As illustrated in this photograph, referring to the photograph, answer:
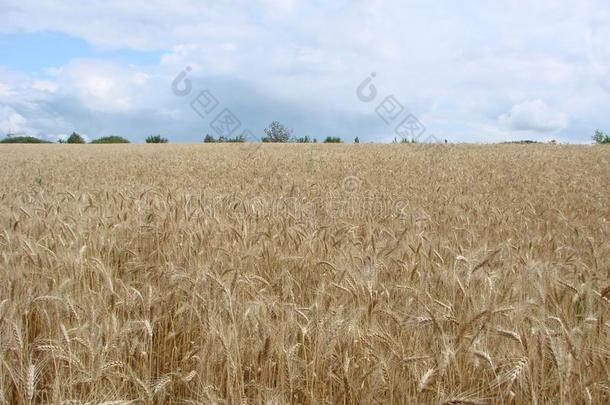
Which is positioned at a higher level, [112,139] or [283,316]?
[112,139]

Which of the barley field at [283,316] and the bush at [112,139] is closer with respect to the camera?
the barley field at [283,316]

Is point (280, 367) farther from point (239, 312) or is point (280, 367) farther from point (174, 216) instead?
point (174, 216)

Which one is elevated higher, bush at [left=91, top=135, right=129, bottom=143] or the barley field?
bush at [left=91, top=135, right=129, bottom=143]

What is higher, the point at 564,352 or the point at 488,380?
the point at 564,352

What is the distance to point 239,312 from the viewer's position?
7.24 ft

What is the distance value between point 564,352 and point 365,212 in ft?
12.6

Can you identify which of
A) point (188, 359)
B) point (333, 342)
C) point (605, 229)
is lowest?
point (188, 359)

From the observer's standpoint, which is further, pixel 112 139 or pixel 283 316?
pixel 112 139

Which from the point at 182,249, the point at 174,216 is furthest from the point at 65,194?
the point at 182,249

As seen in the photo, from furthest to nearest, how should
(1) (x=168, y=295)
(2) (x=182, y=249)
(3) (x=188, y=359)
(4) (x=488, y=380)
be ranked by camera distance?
(2) (x=182, y=249) < (1) (x=168, y=295) < (3) (x=188, y=359) < (4) (x=488, y=380)

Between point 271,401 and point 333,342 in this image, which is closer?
point 271,401

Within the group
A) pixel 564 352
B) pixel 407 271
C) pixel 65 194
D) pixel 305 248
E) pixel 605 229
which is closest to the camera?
pixel 564 352

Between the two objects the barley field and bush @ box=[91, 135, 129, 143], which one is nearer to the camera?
the barley field

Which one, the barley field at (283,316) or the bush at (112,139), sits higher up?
the bush at (112,139)
